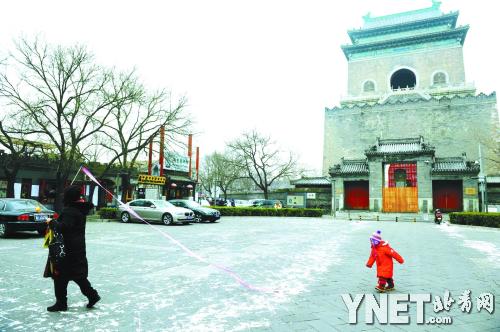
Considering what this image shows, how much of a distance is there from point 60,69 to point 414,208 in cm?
3087

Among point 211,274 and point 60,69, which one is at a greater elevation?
point 60,69

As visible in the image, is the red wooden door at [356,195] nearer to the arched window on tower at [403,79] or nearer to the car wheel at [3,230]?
the arched window on tower at [403,79]

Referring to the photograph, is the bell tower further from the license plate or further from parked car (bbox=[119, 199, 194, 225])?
the license plate

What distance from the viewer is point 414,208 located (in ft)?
105

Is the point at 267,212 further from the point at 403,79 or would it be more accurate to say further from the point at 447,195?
the point at 403,79

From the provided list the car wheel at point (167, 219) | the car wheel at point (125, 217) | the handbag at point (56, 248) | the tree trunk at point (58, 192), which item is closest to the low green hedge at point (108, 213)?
the car wheel at point (125, 217)

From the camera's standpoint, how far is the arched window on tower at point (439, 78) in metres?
46.1

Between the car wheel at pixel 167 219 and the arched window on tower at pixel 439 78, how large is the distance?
43.6 metres

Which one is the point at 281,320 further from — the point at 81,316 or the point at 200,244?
the point at 200,244

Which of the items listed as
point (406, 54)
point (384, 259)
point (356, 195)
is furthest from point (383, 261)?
point (406, 54)

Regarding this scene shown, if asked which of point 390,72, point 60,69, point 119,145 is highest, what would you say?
point 390,72

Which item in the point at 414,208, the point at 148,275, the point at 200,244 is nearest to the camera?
the point at 148,275

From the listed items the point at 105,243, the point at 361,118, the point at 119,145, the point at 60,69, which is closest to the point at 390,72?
the point at 361,118

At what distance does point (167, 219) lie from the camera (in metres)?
18.3
